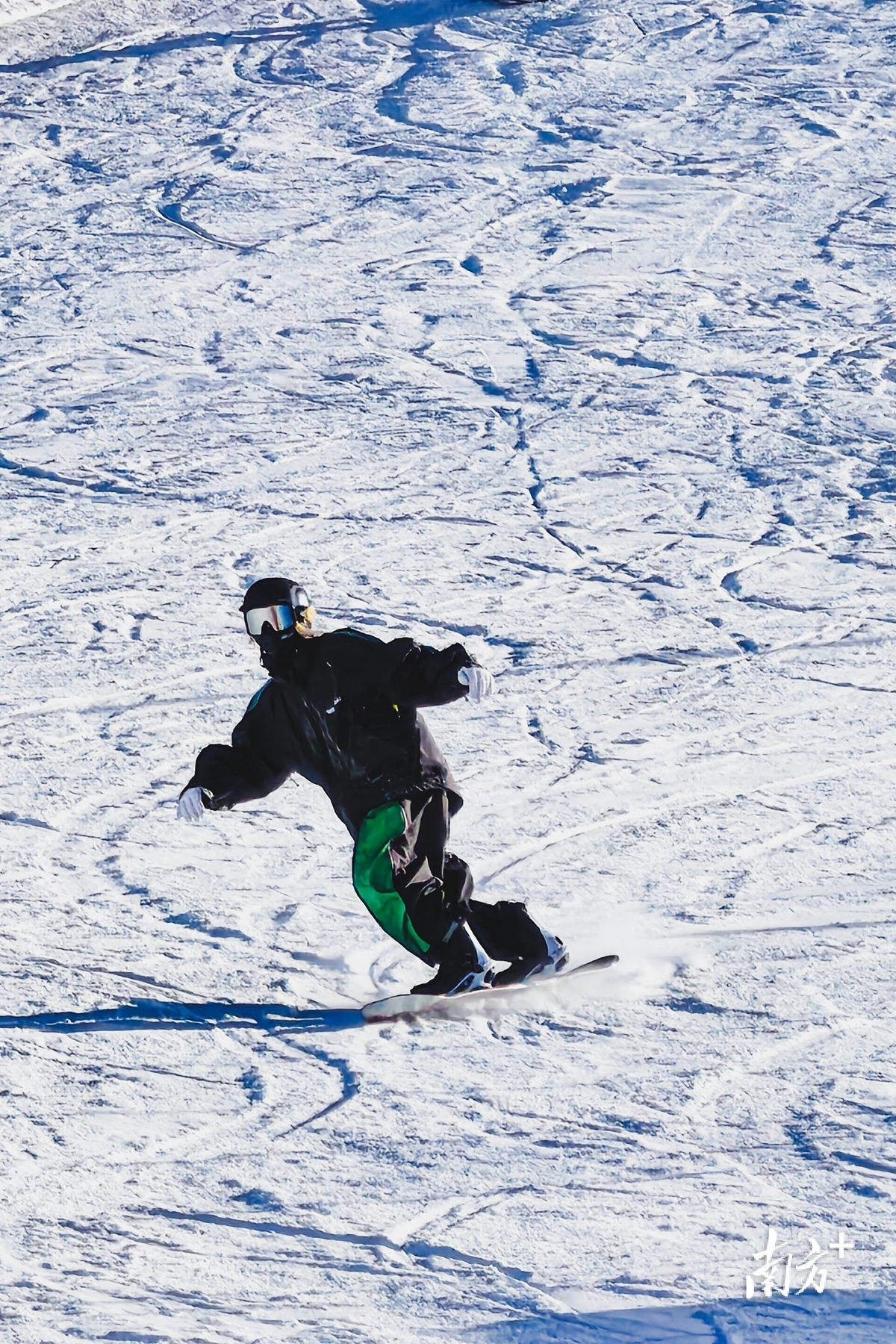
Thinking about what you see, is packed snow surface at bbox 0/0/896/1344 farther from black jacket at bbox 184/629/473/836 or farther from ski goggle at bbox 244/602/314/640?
ski goggle at bbox 244/602/314/640

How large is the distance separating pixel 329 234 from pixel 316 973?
6.31m

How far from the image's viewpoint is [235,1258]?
3.52m

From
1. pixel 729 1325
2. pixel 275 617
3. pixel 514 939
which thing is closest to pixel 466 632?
pixel 514 939

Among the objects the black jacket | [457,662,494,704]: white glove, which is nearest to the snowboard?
the black jacket

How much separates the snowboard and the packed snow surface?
5 centimetres

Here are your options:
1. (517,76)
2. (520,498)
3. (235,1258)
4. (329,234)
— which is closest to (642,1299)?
(235,1258)

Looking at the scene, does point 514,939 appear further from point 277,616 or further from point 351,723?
point 277,616

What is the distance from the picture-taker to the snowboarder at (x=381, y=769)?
13.6 feet

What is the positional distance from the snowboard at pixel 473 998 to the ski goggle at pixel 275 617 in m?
0.96

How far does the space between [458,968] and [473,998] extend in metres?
0.17

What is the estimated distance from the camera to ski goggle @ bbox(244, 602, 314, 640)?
4.18 m

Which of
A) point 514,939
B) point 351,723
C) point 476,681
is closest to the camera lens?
point 476,681

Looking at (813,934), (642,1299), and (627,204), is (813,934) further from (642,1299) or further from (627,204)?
(627,204)

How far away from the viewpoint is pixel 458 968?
4.29m
